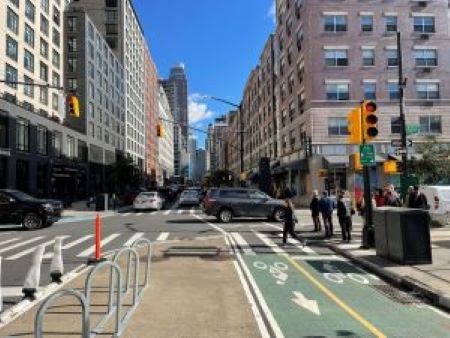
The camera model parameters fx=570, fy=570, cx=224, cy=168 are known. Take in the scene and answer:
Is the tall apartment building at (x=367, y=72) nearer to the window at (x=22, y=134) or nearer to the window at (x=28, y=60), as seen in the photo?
the window at (x=22, y=134)

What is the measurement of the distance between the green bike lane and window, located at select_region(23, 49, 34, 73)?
166 feet

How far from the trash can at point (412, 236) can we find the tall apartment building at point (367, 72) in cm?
3439

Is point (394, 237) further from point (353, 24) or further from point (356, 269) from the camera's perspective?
point (353, 24)

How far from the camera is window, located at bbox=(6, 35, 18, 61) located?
52.7 meters

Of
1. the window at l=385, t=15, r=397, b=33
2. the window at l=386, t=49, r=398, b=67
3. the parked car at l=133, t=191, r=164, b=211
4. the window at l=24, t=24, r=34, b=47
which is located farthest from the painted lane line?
the window at l=24, t=24, r=34, b=47

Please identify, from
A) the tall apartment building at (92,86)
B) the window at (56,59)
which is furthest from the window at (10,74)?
the window at (56,59)

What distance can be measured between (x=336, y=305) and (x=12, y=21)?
52707mm

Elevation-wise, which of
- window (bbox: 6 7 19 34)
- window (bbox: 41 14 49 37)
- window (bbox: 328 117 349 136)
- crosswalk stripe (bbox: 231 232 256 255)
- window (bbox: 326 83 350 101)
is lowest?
crosswalk stripe (bbox: 231 232 256 255)

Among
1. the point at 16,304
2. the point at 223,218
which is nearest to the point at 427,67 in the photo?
the point at 223,218

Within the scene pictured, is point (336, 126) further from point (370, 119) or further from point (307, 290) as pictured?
point (307, 290)

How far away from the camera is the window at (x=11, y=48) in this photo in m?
52.7

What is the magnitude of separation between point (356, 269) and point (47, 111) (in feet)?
187

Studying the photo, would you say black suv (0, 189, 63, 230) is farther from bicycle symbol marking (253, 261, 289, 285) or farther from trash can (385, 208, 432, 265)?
trash can (385, 208, 432, 265)

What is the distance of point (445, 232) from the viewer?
1995 cm
